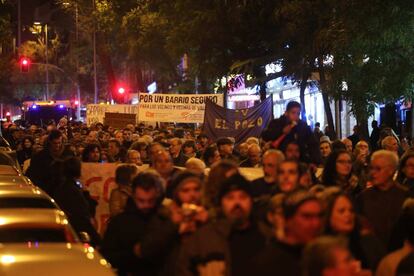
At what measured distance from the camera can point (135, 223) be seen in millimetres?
6484

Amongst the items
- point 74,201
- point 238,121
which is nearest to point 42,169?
point 74,201

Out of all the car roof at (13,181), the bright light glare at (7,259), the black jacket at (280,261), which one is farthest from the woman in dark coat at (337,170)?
the car roof at (13,181)

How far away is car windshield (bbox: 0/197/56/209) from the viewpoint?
9414mm

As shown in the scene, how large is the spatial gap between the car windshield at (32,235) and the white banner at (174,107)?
48.4ft

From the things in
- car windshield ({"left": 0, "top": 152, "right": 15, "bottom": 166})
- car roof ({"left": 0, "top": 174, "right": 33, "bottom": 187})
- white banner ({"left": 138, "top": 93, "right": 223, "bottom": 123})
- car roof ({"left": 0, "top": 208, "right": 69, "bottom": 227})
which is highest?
white banner ({"left": 138, "top": 93, "right": 223, "bottom": 123})

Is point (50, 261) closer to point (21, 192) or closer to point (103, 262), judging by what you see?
point (103, 262)

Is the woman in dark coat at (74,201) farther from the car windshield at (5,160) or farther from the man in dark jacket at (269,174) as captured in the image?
the car windshield at (5,160)

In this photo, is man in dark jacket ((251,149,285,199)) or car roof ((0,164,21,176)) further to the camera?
car roof ((0,164,21,176))

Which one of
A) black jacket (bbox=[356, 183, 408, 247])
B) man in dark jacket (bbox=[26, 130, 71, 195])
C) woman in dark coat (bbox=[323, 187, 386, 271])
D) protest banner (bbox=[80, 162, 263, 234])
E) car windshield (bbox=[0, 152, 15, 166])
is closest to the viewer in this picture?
woman in dark coat (bbox=[323, 187, 386, 271])

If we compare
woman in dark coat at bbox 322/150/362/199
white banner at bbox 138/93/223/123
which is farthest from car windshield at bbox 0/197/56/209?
white banner at bbox 138/93/223/123

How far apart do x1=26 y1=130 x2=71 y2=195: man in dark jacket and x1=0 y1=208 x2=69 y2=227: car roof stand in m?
4.57

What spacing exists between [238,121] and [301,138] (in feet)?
31.4

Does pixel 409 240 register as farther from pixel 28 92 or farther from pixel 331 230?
pixel 28 92

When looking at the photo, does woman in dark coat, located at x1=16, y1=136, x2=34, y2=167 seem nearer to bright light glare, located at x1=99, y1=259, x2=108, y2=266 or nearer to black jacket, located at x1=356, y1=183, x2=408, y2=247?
bright light glare, located at x1=99, y1=259, x2=108, y2=266
